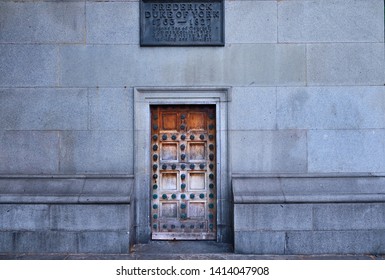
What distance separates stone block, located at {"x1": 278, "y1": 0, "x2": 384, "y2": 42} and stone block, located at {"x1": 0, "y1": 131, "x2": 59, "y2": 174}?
5124 mm

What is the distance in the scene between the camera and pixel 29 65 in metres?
7.52

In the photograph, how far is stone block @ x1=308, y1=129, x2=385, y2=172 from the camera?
746cm

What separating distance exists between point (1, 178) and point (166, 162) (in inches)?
129

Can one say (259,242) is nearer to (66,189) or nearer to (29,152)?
(66,189)

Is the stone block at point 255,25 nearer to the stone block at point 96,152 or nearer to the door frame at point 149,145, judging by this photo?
the door frame at point 149,145

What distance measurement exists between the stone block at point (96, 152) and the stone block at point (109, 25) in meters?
1.88

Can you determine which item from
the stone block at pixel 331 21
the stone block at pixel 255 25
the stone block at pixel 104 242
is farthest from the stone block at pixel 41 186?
the stone block at pixel 331 21

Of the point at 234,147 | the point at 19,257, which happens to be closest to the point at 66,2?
the point at 234,147

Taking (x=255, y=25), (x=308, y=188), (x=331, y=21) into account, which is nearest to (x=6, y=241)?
(x=308, y=188)

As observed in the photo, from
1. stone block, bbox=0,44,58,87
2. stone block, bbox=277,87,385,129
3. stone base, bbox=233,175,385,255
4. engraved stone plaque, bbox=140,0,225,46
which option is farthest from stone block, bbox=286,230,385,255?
stone block, bbox=0,44,58,87

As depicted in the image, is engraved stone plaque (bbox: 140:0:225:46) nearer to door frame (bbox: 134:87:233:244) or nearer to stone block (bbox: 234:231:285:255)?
door frame (bbox: 134:87:233:244)

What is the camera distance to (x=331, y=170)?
7.45 meters

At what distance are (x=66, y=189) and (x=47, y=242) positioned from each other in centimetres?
104

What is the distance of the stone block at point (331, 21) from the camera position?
7480mm
